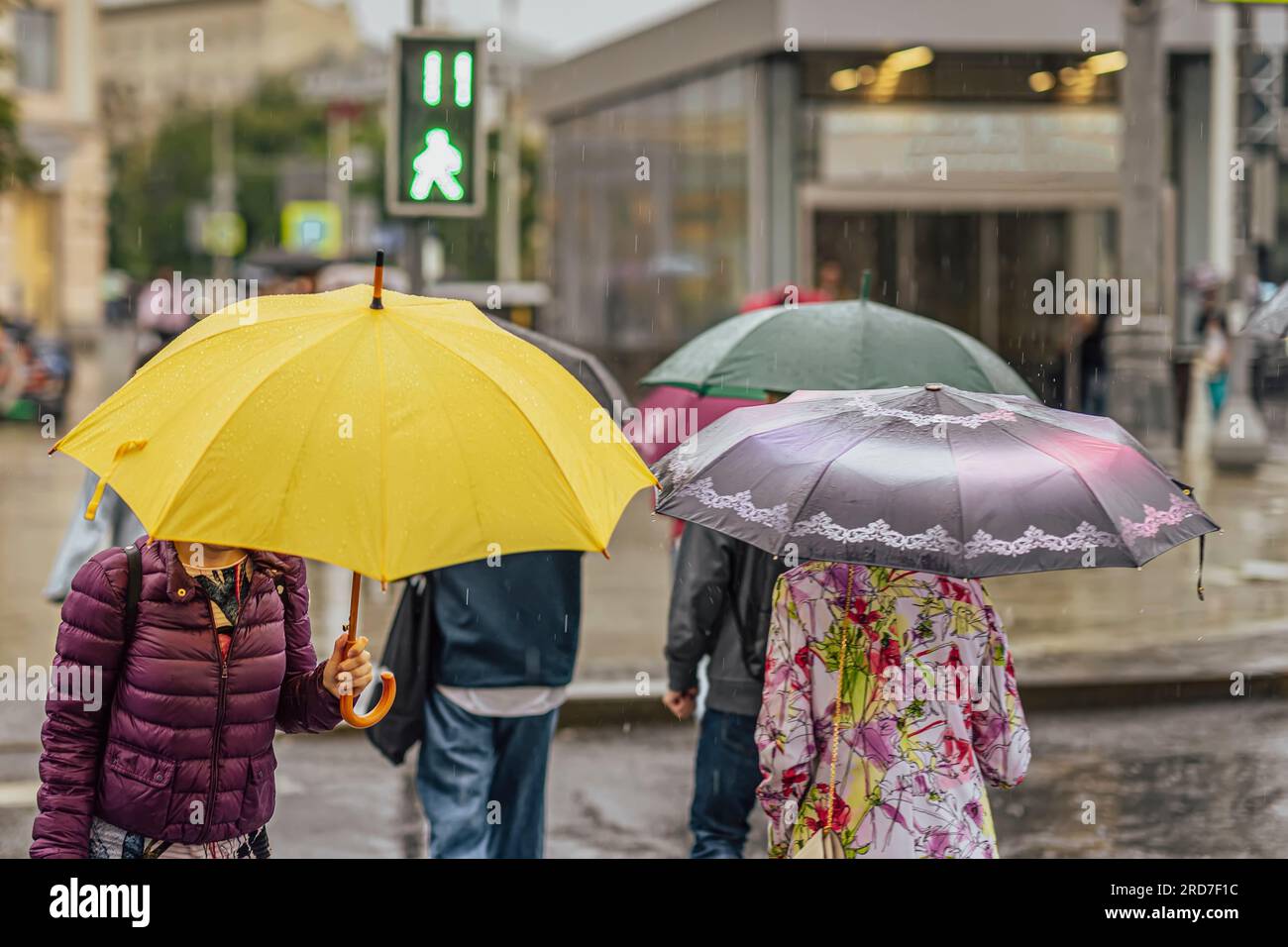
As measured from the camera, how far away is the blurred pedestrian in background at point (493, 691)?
5434mm

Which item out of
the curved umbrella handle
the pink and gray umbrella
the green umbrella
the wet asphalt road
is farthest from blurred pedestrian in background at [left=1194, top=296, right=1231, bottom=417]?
the curved umbrella handle

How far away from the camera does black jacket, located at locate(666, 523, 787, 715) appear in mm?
5473

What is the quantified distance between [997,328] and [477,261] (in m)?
44.1

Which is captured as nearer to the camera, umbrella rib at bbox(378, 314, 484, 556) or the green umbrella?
umbrella rib at bbox(378, 314, 484, 556)

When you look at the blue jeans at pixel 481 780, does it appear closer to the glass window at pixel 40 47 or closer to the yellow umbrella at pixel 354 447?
the yellow umbrella at pixel 354 447

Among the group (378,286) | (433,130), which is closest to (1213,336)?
(433,130)

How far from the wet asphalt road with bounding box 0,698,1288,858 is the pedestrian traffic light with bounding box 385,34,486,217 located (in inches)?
106

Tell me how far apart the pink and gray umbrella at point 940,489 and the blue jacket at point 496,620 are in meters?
1.14

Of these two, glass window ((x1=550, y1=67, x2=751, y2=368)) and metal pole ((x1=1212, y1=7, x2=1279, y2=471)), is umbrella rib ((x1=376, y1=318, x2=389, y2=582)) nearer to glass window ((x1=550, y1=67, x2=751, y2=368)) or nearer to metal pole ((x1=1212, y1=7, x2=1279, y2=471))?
metal pole ((x1=1212, y1=7, x2=1279, y2=471))

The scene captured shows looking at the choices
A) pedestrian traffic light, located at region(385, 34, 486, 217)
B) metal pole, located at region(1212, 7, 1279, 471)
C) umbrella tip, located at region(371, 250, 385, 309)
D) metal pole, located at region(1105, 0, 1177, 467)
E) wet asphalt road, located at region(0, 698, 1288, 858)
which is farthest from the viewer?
metal pole, located at region(1105, 0, 1177, 467)

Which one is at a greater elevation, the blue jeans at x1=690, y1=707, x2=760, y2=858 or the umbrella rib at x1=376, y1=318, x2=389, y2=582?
the umbrella rib at x1=376, y1=318, x2=389, y2=582

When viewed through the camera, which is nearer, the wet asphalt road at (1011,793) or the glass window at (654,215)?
the wet asphalt road at (1011,793)

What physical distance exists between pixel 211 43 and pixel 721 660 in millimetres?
115146

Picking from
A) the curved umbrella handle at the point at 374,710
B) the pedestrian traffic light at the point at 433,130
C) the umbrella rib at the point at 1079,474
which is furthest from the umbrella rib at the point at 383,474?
the pedestrian traffic light at the point at 433,130
